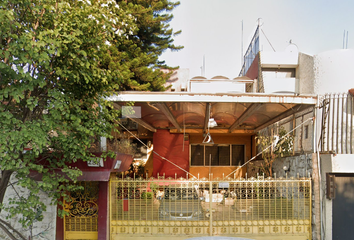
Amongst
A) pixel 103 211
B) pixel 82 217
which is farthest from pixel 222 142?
pixel 82 217

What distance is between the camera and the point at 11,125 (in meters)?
4.22

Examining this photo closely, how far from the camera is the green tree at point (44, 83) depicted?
405 cm

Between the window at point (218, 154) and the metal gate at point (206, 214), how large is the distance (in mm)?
8039

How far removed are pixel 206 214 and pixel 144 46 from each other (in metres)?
8.62

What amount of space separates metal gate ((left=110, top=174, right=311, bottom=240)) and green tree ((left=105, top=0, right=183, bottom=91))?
4.27 metres

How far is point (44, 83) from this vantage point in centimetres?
423

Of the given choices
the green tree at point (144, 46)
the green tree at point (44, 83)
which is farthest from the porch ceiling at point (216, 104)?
the green tree at point (144, 46)

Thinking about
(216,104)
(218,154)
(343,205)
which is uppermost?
(216,104)

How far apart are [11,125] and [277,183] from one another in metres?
5.94

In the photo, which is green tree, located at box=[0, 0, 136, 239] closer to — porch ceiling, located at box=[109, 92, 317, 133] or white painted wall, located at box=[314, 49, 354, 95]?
porch ceiling, located at box=[109, 92, 317, 133]

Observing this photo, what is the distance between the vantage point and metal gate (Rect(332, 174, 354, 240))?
250 inches

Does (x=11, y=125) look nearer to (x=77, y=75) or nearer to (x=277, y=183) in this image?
(x=77, y=75)

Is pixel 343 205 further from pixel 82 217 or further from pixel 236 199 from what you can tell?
pixel 82 217

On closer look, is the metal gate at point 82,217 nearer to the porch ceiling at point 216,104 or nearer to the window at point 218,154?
the porch ceiling at point 216,104
